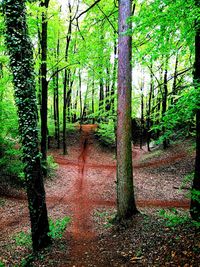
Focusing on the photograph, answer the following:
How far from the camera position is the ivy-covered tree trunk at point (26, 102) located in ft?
18.0

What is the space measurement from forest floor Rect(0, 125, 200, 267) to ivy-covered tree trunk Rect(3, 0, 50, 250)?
101 cm

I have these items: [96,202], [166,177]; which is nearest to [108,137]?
[166,177]

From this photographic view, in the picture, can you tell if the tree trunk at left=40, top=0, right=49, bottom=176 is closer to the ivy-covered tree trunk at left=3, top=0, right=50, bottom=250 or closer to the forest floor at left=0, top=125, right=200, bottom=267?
the forest floor at left=0, top=125, right=200, bottom=267

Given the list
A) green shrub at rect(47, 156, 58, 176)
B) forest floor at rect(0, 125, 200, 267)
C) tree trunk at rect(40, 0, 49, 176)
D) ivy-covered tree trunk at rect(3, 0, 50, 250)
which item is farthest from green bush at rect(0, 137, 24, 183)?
ivy-covered tree trunk at rect(3, 0, 50, 250)

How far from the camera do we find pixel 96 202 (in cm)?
1087

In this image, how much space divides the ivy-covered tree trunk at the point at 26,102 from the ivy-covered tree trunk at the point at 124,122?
8.02ft

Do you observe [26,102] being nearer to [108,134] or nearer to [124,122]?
[124,122]

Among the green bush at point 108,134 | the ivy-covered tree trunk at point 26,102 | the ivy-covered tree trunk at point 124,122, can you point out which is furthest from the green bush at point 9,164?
the green bush at point 108,134

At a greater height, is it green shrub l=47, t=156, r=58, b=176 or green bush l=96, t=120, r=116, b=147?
green bush l=96, t=120, r=116, b=147

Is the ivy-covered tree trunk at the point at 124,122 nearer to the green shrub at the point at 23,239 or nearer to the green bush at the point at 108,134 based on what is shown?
the green shrub at the point at 23,239

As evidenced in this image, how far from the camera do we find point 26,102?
18.9 ft

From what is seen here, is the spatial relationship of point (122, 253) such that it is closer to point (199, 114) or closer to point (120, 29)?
point (199, 114)

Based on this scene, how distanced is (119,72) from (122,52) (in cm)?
59

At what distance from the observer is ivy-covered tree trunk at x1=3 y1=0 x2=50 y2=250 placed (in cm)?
547
